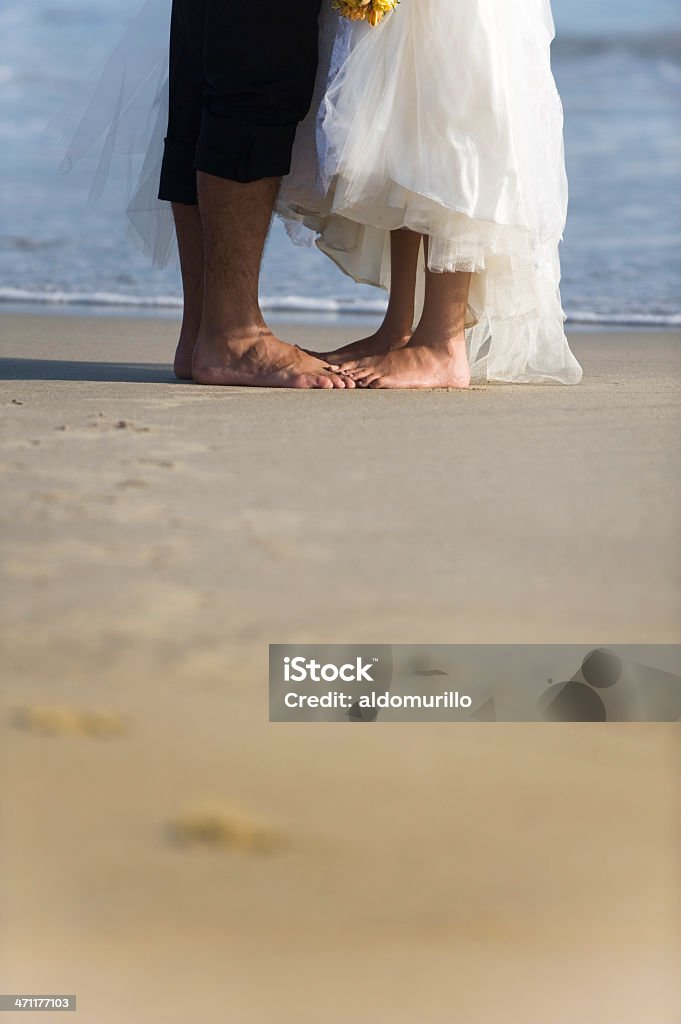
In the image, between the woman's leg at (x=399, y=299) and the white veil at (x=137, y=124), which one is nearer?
the woman's leg at (x=399, y=299)

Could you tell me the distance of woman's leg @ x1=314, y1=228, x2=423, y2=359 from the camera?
2559mm

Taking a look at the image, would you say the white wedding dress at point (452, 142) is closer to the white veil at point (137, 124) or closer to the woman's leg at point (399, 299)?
the woman's leg at point (399, 299)

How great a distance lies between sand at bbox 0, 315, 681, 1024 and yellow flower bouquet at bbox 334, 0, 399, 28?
994mm

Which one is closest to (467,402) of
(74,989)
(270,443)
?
(270,443)

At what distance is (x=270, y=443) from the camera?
174cm

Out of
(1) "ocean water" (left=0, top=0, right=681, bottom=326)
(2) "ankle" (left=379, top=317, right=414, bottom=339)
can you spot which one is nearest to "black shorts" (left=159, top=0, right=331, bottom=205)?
(2) "ankle" (left=379, top=317, right=414, bottom=339)

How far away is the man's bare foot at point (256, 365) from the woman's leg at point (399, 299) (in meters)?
0.18

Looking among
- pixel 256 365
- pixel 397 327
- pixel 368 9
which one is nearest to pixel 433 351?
pixel 397 327

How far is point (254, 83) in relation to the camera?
2287mm

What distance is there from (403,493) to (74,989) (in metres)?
0.84

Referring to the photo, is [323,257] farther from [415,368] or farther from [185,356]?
[415,368]

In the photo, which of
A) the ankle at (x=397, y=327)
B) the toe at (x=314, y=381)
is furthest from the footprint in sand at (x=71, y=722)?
the ankle at (x=397, y=327)

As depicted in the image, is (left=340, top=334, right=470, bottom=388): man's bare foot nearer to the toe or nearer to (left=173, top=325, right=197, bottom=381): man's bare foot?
the toe

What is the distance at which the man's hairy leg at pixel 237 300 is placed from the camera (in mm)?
2336
